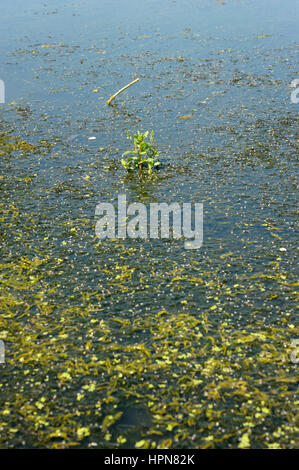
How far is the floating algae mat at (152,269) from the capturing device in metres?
5.33

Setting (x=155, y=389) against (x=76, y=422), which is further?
(x=155, y=389)

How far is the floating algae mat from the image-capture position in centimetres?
533

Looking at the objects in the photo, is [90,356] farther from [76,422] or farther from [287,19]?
[287,19]

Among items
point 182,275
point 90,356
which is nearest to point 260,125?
point 182,275

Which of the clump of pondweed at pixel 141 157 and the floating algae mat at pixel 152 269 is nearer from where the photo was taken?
the floating algae mat at pixel 152 269

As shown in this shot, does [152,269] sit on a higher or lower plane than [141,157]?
lower

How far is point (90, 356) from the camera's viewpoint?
608 cm

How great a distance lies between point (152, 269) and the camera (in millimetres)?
7645

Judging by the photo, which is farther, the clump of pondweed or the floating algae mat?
the clump of pondweed

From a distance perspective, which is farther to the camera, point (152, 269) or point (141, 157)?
point (141, 157)

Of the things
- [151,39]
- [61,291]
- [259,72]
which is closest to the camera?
[61,291]
